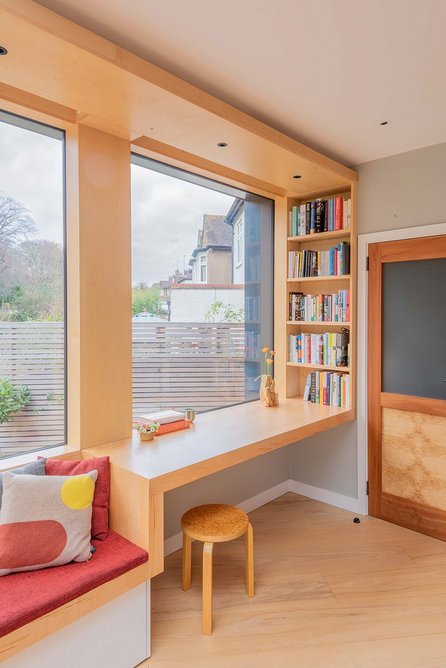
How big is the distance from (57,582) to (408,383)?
2.43 meters

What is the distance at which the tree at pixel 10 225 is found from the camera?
2.04 meters

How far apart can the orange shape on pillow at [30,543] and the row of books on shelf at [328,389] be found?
2169 mm

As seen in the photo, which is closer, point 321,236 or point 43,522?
point 43,522

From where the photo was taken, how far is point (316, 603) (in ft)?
7.31

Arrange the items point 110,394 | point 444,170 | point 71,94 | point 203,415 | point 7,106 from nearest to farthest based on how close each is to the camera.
→ point 71,94
point 7,106
point 110,394
point 444,170
point 203,415

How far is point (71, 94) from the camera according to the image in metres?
1.84

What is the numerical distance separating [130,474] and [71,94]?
1.66 m

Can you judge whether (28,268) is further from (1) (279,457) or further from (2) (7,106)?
(1) (279,457)

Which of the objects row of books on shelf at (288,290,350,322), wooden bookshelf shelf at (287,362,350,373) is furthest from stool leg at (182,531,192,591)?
row of books on shelf at (288,290,350,322)

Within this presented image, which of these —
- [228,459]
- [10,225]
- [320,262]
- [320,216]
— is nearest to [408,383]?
[320,262]

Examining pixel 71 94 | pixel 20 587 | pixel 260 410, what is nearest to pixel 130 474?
pixel 20 587

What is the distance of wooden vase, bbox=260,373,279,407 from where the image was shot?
10.6 ft

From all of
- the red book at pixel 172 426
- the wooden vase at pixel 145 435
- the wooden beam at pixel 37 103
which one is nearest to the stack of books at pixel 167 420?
the red book at pixel 172 426

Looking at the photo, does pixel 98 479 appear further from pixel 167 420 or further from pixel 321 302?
pixel 321 302
